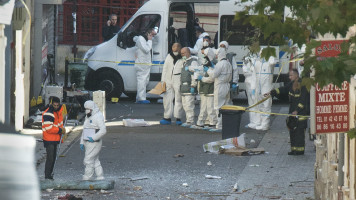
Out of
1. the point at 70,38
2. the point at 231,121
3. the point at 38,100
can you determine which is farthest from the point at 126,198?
the point at 70,38

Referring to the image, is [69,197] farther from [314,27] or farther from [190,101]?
[190,101]

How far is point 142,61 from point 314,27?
17974 mm

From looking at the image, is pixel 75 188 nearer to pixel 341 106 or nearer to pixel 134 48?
pixel 341 106

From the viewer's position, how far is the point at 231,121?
1709cm

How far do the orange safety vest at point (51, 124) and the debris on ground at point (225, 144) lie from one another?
406 cm

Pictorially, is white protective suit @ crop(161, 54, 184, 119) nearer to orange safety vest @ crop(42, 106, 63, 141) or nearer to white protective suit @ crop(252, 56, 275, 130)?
white protective suit @ crop(252, 56, 275, 130)

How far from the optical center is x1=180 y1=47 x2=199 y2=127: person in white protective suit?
1933 cm

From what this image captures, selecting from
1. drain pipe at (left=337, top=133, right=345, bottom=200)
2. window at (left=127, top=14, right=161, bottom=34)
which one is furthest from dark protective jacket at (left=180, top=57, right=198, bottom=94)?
drain pipe at (left=337, top=133, right=345, bottom=200)

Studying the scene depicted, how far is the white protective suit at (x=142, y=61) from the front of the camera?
23.5m

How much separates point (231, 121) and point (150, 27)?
7440 mm

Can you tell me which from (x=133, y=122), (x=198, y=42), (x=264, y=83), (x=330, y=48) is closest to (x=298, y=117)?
(x=264, y=83)

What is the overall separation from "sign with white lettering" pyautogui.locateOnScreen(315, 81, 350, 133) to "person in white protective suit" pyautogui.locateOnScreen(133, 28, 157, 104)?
14626 millimetres

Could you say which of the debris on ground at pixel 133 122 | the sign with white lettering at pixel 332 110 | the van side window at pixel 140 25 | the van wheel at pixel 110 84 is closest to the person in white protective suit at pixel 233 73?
the debris on ground at pixel 133 122

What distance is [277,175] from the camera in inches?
544
